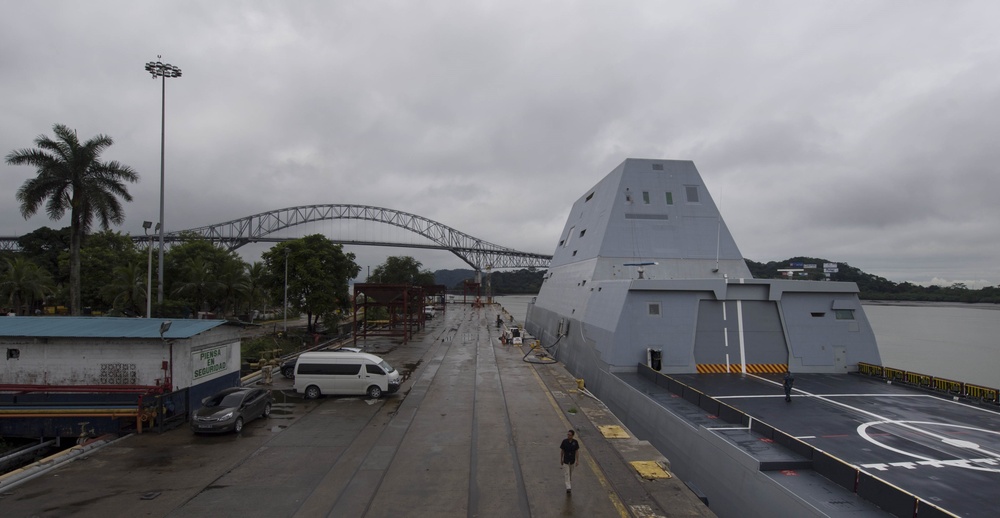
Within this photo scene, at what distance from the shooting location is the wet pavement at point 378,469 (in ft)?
29.9

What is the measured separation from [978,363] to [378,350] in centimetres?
5380

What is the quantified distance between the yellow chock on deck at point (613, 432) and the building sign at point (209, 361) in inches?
485

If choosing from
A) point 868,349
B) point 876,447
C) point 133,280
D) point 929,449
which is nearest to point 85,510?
point 876,447

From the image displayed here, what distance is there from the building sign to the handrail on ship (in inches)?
877

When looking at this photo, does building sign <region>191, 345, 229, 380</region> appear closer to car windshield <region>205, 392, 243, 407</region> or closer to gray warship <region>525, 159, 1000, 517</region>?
car windshield <region>205, 392, 243, 407</region>

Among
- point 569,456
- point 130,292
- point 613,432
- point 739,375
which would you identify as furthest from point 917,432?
point 130,292

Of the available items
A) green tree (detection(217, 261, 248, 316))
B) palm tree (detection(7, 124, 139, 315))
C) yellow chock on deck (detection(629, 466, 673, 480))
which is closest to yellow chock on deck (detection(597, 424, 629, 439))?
yellow chock on deck (detection(629, 466, 673, 480))

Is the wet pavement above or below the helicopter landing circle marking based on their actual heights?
below

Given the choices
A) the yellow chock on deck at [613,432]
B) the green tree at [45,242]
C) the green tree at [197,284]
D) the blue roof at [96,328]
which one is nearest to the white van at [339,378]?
the blue roof at [96,328]

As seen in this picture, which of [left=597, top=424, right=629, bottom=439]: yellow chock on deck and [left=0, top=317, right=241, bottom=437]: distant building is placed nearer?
[left=597, top=424, right=629, bottom=439]: yellow chock on deck

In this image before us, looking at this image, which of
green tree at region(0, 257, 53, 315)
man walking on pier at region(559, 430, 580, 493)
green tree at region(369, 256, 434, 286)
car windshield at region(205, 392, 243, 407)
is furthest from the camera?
green tree at region(369, 256, 434, 286)

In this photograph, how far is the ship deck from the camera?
8.53 metres

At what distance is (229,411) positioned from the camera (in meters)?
13.6

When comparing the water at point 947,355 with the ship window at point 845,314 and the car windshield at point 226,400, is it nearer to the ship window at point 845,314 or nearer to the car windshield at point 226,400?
the ship window at point 845,314
